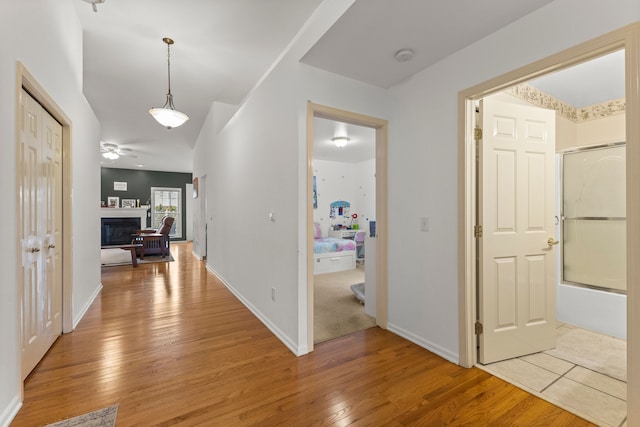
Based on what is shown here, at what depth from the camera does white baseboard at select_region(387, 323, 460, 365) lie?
2.20 meters

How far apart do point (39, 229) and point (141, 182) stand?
9.71m

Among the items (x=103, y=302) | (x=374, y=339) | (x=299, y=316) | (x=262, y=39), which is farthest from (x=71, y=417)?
(x=262, y=39)

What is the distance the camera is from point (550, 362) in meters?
2.18

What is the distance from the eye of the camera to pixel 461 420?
1.58m

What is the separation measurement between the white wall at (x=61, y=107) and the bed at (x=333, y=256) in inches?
135

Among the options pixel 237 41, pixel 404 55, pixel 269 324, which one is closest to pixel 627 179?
pixel 404 55

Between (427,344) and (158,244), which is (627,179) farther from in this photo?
(158,244)

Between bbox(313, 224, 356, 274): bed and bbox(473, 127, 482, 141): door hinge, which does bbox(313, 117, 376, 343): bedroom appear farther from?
bbox(473, 127, 482, 141): door hinge

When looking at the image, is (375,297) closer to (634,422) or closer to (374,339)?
(374,339)

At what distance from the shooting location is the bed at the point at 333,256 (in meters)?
5.41

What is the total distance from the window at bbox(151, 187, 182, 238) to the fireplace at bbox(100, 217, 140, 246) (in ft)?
8.34

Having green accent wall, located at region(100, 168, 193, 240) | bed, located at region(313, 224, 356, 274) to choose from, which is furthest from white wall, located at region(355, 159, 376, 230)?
green accent wall, located at region(100, 168, 193, 240)

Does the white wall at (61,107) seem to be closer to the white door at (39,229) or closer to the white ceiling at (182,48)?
the white door at (39,229)

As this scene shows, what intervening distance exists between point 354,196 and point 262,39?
5167 millimetres
